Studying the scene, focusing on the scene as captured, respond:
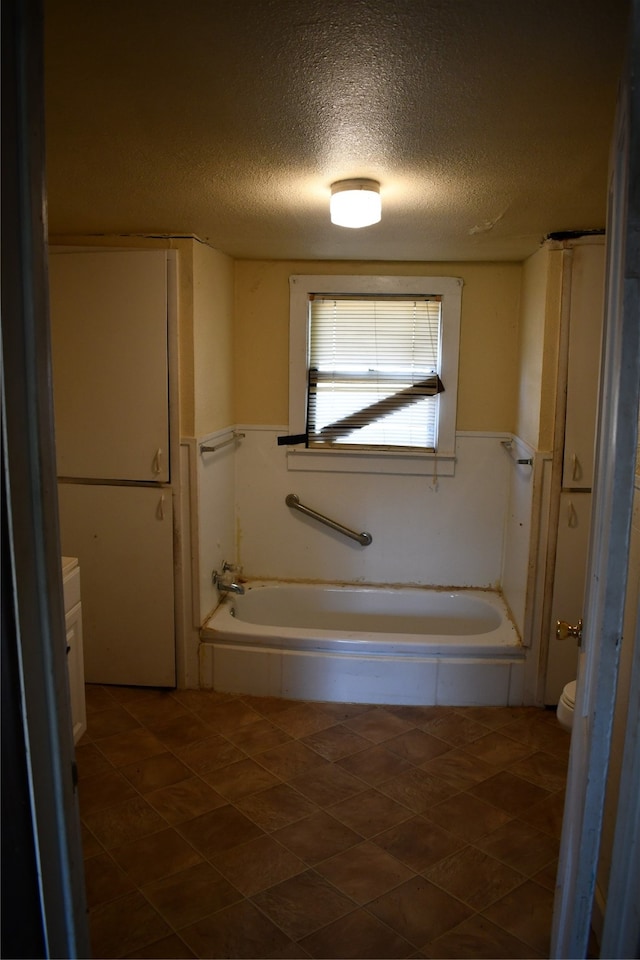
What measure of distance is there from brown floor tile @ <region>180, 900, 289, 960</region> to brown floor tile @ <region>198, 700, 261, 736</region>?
103 centimetres

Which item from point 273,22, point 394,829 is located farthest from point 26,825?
point 394,829

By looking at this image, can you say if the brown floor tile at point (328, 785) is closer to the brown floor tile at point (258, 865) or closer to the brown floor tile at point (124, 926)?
the brown floor tile at point (258, 865)

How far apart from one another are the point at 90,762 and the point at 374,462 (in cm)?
203

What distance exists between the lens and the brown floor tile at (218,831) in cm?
226

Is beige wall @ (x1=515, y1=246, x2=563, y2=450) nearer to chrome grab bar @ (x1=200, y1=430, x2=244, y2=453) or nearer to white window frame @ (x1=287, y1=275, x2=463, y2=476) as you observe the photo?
white window frame @ (x1=287, y1=275, x2=463, y2=476)

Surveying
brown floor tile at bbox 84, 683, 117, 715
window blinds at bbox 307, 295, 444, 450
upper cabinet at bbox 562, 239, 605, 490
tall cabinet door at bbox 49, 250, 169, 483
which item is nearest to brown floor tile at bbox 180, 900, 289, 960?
brown floor tile at bbox 84, 683, 117, 715

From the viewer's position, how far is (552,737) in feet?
9.68

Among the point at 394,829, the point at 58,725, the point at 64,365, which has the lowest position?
the point at 394,829

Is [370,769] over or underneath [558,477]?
underneath

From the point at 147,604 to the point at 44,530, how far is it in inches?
94.9

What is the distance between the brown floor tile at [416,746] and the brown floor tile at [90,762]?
1141mm

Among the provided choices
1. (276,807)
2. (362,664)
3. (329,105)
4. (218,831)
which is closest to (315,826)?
(276,807)

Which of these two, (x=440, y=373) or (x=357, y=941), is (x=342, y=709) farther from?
(x=440, y=373)

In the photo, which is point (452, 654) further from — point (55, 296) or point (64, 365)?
point (55, 296)
